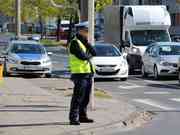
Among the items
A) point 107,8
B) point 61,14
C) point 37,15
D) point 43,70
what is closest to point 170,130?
point 43,70

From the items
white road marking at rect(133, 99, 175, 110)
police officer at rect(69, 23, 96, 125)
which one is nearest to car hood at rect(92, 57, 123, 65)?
white road marking at rect(133, 99, 175, 110)

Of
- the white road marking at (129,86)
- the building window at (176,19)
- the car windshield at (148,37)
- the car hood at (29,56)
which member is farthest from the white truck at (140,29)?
the building window at (176,19)

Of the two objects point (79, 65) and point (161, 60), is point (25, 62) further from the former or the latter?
point (79, 65)

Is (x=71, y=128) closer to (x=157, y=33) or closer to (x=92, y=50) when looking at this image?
(x=92, y=50)

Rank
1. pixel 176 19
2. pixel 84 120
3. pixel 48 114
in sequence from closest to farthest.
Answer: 1. pixel 84 120
2. pixel 48 114
3. pixel 176 19

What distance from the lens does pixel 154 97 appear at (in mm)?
20141

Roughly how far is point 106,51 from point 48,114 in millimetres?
13775

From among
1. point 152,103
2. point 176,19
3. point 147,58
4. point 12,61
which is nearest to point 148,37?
point 147,58

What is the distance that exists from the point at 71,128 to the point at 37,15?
231 feet

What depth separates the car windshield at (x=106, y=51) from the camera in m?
27.7

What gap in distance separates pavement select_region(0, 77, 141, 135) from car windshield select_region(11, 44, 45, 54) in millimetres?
8304

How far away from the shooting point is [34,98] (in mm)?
18031

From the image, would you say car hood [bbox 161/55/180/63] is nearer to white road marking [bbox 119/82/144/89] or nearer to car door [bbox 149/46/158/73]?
car door [bbox 149/46/158/73]

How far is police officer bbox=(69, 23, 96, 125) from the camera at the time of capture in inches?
500
